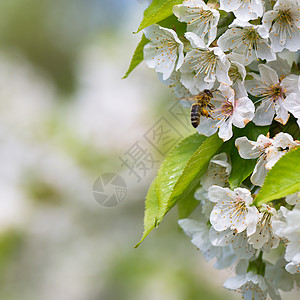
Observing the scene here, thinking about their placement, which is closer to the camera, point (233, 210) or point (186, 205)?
point (233, 210)

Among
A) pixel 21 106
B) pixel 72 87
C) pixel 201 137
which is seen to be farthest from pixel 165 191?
pixel 72 87

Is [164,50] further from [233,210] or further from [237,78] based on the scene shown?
[233,210]

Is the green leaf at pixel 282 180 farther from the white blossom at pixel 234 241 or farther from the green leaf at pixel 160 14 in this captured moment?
the green leaf at pixel 160 14

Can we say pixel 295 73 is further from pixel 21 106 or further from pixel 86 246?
pixel 21 106

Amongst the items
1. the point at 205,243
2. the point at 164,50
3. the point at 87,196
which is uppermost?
the point at 164,50

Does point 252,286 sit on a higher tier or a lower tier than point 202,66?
lower

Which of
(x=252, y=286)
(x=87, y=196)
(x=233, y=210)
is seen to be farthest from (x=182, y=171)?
(x=87, y=196)

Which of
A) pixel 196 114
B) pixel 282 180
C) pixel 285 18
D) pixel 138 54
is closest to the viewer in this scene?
pixel 282 180
